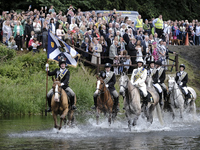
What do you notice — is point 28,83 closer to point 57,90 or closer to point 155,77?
point 155,77

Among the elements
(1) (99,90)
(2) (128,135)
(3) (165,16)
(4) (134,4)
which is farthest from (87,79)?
(3) (165,16)

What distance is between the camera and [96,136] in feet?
55.2

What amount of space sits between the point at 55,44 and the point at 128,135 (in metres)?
5.38

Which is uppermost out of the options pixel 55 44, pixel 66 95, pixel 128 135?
pixel 55 44

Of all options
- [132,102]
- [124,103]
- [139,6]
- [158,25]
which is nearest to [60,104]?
[124,103]

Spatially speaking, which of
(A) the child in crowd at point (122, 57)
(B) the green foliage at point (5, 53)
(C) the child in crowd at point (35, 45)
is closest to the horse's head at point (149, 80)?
(A) the child in crowd at point (122, 57)

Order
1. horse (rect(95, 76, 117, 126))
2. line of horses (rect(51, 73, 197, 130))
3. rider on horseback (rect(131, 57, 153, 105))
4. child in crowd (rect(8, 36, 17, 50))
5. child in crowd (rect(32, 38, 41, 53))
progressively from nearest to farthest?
line of horses (rect(51, 73, 197, 130)) → rider on horseback (rect(131, 57, 153, 105)) → horse (rect(95, 76, 117, 126)) → child in crowd (rect(8, 36, 17, 50)) → child in crowd (rect(32, 38, 41, 53))

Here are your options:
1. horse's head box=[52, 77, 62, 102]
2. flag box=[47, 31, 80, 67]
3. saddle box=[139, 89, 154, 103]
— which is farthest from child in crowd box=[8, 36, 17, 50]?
horse's head box=[52, 77, 62, 102]

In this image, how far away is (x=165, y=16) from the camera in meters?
47.5

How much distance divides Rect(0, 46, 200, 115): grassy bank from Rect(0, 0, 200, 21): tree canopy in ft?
36.4

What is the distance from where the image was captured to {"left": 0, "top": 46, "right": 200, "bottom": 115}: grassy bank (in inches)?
992

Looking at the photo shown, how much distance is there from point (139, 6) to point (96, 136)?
30035mm

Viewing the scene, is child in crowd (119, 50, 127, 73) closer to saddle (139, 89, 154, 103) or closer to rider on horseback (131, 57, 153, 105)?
saddle (139, 89, 154, 103)

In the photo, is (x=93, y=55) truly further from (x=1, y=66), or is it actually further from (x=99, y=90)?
(x=99, y=90)
